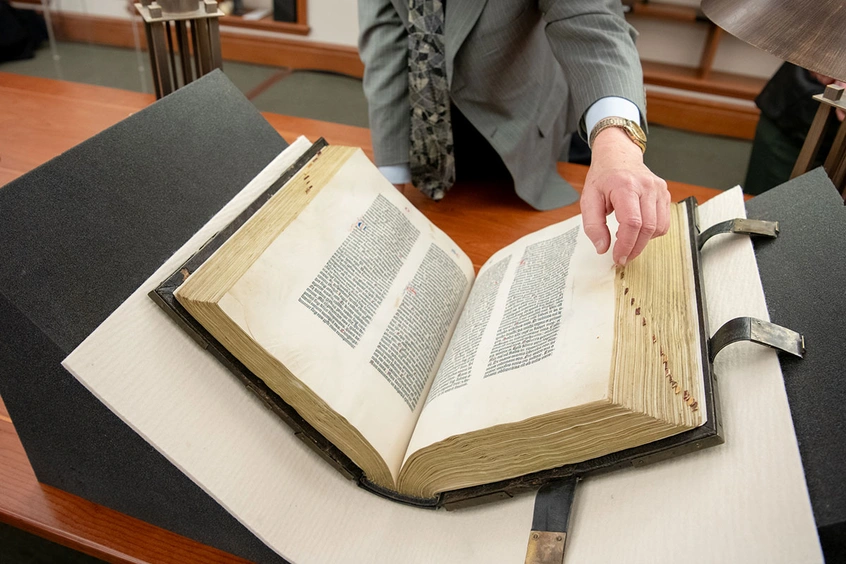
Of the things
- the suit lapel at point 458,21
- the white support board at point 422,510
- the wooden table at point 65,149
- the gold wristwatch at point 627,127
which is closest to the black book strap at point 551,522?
the white support board at point 422,510

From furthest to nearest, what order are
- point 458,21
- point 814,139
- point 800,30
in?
point 458,21
point 814,139
point 800,30

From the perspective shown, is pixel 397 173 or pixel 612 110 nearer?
pixel 612 110

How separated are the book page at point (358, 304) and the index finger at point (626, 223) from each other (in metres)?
0.20

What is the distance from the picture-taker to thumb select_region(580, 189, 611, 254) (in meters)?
0.58

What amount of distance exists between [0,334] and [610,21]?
748 millimetres

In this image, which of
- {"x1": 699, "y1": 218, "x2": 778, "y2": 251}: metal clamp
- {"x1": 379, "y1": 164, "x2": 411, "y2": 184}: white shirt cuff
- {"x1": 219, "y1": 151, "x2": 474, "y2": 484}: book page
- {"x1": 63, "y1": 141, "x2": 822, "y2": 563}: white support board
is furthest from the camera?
{"x1": 379, "y1": 164, "x2": 411, "y2": 184}: white shirt cuff

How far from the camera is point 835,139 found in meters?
0.75

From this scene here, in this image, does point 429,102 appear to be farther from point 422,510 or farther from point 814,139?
point 422,510

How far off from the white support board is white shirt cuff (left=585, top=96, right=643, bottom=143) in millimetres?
243

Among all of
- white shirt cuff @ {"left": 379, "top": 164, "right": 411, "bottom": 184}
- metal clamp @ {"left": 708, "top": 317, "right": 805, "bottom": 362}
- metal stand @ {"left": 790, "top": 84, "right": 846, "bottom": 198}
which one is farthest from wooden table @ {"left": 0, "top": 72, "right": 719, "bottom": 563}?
metal clamp @ {"left": 708, "top": 317, "right": 805, "bottom": 362}

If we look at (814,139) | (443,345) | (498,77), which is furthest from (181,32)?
(814,139)

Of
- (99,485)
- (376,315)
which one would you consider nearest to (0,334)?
(99,485)

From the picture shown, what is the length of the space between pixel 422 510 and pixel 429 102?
663 millimetres

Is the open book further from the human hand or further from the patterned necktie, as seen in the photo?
the patterned necktie
